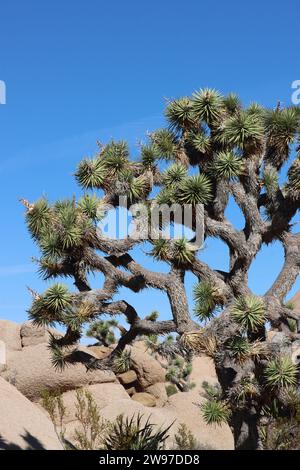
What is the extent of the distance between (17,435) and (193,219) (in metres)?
6.36

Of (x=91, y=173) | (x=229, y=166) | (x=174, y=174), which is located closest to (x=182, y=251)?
(x=174, y=174)

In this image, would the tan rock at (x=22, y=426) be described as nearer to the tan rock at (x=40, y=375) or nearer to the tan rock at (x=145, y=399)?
the tan rock at (x=40, y=375)

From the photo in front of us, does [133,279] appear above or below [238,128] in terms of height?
below

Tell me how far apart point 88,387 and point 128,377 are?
152 inches

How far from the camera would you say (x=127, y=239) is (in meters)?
14.3

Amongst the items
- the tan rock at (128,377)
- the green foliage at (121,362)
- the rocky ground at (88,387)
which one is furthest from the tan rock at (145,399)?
the green foliage at (121,362)

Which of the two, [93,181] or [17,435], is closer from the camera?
[17,435]

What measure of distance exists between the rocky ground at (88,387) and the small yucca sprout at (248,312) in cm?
526

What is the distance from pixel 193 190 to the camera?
46.4 ft

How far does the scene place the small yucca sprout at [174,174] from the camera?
48.6 ft

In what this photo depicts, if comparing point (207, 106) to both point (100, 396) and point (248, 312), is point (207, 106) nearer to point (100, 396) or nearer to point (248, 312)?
point (248, 312)

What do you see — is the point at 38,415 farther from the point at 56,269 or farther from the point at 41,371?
the point at 41,371

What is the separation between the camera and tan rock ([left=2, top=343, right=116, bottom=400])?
22.9 m
